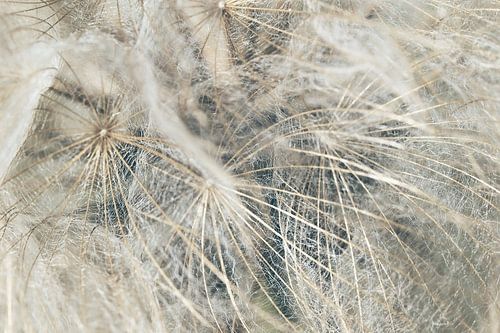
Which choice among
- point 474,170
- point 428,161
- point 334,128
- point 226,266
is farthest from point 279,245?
point 474,170

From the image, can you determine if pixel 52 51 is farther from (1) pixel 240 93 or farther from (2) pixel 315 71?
(2) pixel 315 71

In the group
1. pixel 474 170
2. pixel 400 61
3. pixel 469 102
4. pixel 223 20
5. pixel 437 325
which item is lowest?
pixel 437 325

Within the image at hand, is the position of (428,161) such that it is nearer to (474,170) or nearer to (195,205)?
(474,170)

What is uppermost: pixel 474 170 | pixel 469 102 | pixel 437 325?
pixel 469 102

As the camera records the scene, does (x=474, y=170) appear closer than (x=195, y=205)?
No

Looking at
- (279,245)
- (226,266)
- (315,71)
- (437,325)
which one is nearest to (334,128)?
(315,71)

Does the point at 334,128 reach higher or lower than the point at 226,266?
higher

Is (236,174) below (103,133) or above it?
below
